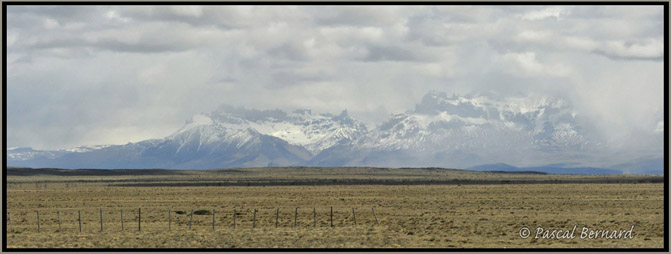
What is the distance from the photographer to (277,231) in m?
59.2

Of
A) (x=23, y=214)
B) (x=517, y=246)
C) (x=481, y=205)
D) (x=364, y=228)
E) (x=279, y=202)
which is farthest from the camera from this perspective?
(x=279, y=202)

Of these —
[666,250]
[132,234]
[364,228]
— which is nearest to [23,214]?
[132,234]

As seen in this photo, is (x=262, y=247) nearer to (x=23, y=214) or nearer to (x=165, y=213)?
(x=165, y=213)

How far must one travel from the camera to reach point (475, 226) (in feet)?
204

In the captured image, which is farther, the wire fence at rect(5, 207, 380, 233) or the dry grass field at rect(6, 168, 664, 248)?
the wire fence at rect(5, 207, 380, 233)

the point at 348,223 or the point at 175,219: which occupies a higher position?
the point at 175,219

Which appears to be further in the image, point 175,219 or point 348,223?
point 175,219

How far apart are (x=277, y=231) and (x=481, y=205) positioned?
34.0m

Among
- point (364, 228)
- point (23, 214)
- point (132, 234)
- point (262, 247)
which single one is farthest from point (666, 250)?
point (23, 214)

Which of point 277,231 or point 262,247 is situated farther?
point 277,231

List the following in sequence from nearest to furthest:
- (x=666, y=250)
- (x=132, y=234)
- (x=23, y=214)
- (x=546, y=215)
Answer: (x=666, y=250) < (x=132, y=234) < (x=546, y=215) < (x=23, y=214)

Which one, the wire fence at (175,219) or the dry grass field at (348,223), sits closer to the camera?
the dry grass field at (348,223)

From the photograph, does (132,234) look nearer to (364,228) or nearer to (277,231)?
(277,231)

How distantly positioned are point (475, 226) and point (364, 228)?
789 centimetres
